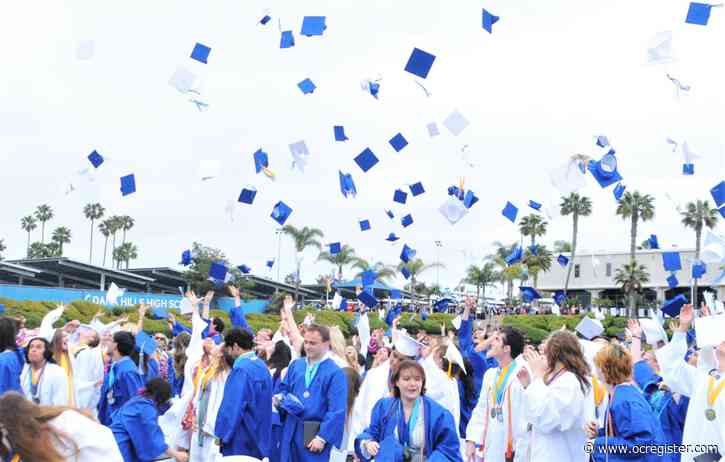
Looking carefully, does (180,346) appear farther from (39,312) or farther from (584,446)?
(39,312)

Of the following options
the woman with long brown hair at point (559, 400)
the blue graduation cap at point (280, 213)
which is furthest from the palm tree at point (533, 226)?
the woman with long brown hair at point (559, 400)

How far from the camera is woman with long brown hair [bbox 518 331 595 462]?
546 centimetres

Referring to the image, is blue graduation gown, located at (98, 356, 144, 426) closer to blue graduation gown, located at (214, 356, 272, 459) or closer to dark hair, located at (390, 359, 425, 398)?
blue graduation gown, located at (214, 356, 272, 459)

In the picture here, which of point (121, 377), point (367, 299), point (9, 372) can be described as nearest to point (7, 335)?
point (9, 372)

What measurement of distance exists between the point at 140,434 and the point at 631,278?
57685 millimetres

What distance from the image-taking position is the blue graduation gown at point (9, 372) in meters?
7.31

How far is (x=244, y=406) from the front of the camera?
22.2 ft

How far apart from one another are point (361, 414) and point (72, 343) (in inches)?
128

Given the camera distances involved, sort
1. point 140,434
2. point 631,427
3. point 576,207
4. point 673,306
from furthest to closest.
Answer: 1. point 576,207
2. point 673,306
3. point 140,434
4. point 631,427

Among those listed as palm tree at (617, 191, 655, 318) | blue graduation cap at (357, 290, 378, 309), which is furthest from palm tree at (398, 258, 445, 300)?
blue graduation cap at (357, 290, 378, 309)

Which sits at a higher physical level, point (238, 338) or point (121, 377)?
point (238, 338)

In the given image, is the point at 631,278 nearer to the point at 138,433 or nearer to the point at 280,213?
the point at 280,213

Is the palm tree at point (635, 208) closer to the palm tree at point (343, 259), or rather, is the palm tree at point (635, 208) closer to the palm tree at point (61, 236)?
the palm tree at point (343, 259)

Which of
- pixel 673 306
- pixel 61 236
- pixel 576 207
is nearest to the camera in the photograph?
pixel 673 306
